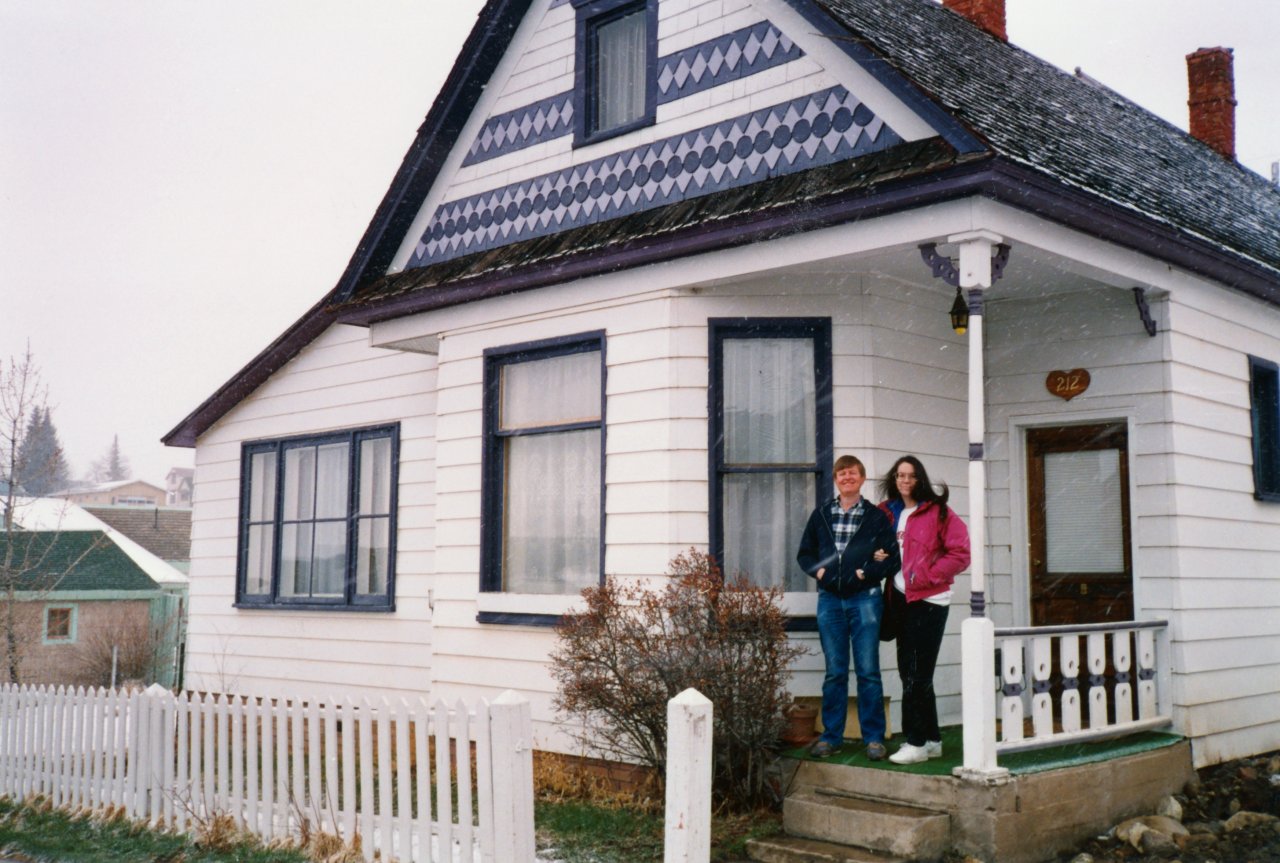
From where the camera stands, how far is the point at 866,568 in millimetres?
7758

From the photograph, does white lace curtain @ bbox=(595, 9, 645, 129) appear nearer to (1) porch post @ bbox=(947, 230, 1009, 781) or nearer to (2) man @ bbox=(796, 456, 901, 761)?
(1) porch post @ bbox=(947, 230, 1009, 781)

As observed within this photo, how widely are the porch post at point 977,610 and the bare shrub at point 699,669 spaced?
1.32m

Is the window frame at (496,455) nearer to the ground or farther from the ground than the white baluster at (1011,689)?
farther from the ground

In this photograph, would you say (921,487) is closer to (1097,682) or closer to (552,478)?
(1097,682)

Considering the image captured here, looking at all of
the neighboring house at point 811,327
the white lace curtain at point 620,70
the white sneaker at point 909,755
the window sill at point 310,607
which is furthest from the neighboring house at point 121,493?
the white sneaker at point 909,755

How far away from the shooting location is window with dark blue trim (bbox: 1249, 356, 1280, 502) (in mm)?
10500

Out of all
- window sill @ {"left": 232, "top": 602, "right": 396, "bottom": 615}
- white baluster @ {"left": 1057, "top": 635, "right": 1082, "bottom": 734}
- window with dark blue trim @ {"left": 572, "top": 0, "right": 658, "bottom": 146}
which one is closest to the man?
white baluster @ {"left": 1057, "top": 635, "right": 1082, "bottom": 734}

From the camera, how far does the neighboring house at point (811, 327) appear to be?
8.33 meters

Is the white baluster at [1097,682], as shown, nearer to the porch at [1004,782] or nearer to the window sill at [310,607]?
the porch at [1004,782]

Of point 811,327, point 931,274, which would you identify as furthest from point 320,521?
point 931,274

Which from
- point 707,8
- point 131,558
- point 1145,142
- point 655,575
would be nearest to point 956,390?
point 655,575

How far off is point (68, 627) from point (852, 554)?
112 ft

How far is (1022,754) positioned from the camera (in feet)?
25.7

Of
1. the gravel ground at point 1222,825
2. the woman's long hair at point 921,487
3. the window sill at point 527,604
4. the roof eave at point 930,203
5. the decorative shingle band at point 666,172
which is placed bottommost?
the gravel ground at point 1222,825
